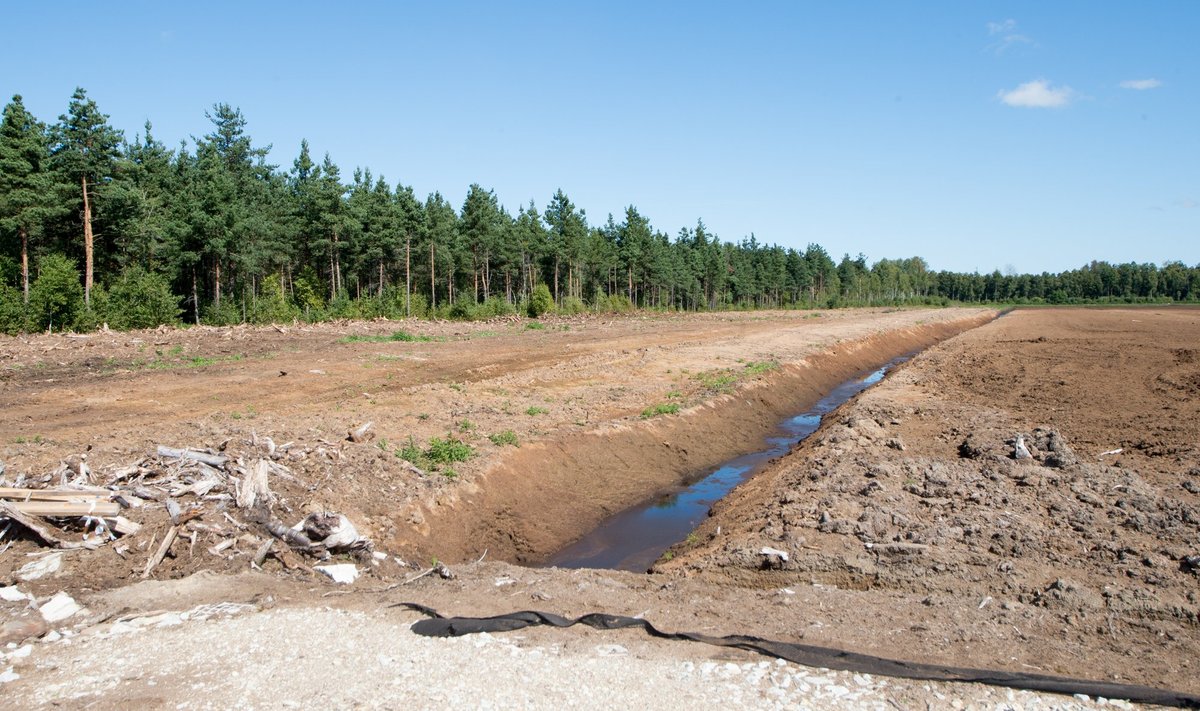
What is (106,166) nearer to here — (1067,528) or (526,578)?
(526,578)

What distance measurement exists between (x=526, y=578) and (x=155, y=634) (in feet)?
11.7

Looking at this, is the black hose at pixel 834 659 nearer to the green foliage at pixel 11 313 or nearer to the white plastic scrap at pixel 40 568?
the white plastic scrap at pixel 40 568

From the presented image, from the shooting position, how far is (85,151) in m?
35.2

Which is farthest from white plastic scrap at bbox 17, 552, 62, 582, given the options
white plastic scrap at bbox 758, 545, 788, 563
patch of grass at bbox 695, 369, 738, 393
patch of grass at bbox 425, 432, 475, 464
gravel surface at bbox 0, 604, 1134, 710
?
patch of grass at bbox 695, 369, 738, 393

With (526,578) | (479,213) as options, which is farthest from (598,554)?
(479,213)

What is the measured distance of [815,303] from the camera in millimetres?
120938

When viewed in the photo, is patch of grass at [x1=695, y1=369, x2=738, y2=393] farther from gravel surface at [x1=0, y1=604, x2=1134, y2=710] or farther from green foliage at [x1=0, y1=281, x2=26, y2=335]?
green foliage at [x1=0, y1=281, x2=26, y2=335]

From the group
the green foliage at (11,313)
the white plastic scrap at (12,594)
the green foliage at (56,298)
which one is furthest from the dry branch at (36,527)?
the green foliage at (56,298)

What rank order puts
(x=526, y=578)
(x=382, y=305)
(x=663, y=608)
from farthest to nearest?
(x=382, y=305) < (x=526, y=578) < (x=663, y=608)

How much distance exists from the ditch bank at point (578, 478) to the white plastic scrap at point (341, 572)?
1369 mm

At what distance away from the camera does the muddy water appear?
11.1m

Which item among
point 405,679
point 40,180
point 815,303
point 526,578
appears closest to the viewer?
point 405,679

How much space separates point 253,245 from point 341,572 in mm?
44010

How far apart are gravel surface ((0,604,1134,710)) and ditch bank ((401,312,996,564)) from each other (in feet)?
12.2
